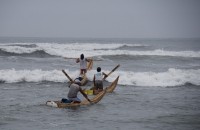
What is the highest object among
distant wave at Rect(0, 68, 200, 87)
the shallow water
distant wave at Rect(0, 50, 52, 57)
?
distant wave at Rect(0, 50, 52, 57)

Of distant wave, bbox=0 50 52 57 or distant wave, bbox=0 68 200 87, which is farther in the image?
distant wave, bbox=0 50 52 57

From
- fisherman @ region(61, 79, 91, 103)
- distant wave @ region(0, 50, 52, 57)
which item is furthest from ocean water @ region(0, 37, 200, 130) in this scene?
distant wave @ region(0, 50, 52, 57)

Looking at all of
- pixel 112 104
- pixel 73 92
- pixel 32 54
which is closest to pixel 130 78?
pixel 112 104

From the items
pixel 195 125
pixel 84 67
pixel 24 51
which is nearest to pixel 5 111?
pixel 195 125

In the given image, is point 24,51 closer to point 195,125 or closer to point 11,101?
point 11,101

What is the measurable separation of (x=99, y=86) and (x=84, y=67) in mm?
3731

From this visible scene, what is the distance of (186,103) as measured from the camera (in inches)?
591

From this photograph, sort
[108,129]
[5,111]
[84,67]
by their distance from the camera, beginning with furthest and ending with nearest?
[84,67], [5,111], [108,129]

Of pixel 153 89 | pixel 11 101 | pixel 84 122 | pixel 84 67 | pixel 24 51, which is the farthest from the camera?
pixel 24 51

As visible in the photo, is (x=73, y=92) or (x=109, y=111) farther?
(x=73, y=92)

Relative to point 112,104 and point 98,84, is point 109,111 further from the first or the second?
point 98,84

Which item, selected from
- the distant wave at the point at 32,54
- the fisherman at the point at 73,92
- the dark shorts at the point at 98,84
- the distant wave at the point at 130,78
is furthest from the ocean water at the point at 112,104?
the distant wave at the point at 32,54

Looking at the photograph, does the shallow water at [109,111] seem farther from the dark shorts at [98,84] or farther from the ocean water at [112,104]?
the dark shorts at [98,84]

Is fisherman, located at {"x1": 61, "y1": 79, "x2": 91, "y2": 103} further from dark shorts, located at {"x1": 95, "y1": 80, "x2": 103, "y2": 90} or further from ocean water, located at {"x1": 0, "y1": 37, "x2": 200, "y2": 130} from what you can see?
dark shorts, located at {"x1": 95, "y1": 80, "x2": 103, "y2": 90}
